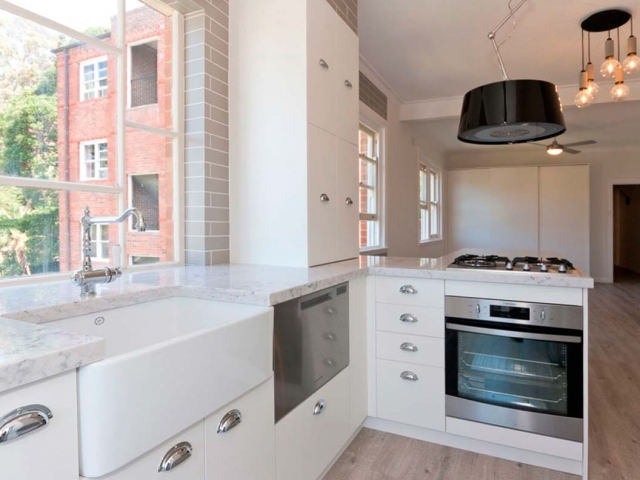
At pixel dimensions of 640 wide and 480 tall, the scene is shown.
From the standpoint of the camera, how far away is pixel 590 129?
6.04 meters

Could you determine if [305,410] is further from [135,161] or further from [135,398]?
[135,161]

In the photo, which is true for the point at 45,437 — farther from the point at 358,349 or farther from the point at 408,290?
the point at 408,290

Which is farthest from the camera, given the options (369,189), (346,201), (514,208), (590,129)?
(514,208)

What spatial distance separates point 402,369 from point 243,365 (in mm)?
1125

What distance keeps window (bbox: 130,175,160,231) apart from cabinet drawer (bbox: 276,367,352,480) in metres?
1.14

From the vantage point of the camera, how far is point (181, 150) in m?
2.06

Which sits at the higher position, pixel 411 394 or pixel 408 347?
pixel 408 347

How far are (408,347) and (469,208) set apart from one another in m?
6.46

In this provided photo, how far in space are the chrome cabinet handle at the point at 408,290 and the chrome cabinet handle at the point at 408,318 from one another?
11 cm

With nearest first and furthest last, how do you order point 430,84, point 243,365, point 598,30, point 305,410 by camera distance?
point 243,365 → point 305,410 → point 598,30 → point 430,84

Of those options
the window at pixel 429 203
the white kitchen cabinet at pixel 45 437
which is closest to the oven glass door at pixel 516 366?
the white kitchen cabinet at pixel 45 437

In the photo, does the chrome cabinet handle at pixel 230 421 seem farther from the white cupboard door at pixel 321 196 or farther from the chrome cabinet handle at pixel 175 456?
the white cupboard door at pixel 321 196

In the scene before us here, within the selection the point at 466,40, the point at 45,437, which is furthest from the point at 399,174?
the point at 45,437

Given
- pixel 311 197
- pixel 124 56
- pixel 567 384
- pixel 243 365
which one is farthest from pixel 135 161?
pixel 567 384
